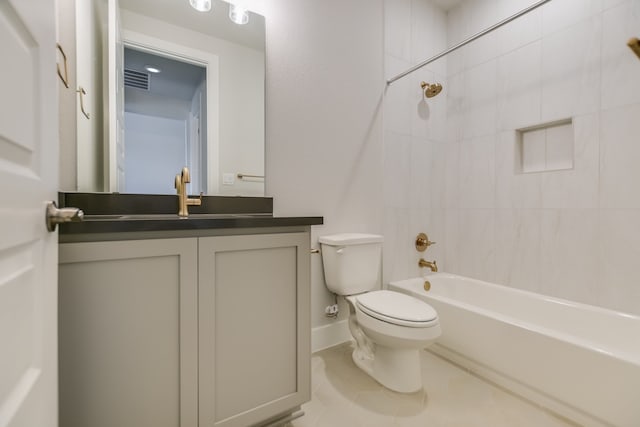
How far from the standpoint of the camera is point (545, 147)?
Result: 2.01m

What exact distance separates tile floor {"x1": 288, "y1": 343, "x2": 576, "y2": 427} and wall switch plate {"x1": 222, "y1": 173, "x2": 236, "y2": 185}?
3.92 feet

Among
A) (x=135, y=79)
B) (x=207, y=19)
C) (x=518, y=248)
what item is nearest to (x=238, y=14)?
(x=207, y=19)

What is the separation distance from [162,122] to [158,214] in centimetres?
46

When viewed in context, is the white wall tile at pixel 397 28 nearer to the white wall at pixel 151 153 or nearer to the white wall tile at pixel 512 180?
the white wall tile at pixel 512 180

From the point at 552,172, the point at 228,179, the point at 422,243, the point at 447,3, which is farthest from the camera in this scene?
the point at 447,3

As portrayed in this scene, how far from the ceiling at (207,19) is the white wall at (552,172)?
176cm

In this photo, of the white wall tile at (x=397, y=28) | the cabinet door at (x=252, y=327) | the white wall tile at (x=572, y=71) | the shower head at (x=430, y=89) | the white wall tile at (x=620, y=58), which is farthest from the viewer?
the shower head at (x=430, y=89)

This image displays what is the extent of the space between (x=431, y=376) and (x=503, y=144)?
5.60 feet

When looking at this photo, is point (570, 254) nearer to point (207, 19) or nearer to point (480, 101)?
point (480, 101)

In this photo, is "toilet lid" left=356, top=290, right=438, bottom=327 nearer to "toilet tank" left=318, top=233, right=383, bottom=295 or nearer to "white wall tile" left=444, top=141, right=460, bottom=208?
"toilet tank" left=318, top=233, right=383, bottom=295

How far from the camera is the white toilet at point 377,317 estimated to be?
1410 mm

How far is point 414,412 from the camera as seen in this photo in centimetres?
138

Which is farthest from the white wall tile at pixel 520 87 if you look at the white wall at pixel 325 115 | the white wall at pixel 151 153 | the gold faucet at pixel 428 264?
the white wall at pixel 151 153

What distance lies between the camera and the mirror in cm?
133
